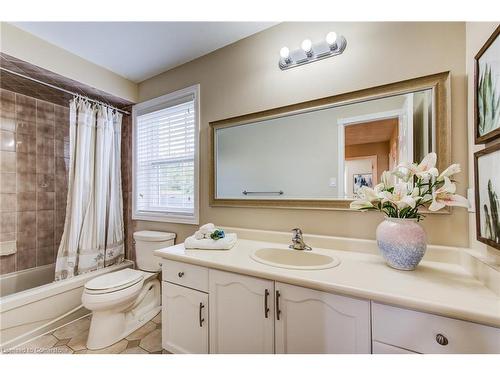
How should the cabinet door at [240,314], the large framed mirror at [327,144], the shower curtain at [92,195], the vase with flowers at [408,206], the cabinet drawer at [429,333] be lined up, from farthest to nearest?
the shower curtain at [92,195] → the large framed mirror at [327,144] → the cabinet door at [240,314] → the vase with flowers at [408,206] → the cabinet drawer at [429,333]

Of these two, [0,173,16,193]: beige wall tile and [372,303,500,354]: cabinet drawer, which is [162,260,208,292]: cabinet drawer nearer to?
[372,303,500,354]: cabinet drawer

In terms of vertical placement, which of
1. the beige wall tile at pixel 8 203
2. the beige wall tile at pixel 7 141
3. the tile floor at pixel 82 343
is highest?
the beige wall tile at pixel 7 141

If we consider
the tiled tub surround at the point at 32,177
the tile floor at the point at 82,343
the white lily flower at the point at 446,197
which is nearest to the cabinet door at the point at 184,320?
the tile floor at the point at 82,343

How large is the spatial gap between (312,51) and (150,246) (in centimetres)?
205

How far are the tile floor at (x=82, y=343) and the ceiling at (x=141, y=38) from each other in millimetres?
2279

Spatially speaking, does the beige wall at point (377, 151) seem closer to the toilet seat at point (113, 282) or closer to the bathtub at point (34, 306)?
the toilet seat at point (113, 282)

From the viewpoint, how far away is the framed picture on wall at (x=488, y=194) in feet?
2.66

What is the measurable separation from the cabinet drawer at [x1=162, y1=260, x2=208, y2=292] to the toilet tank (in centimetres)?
64

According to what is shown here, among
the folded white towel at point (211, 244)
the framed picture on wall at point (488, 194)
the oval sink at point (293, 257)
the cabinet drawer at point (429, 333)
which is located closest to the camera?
the cabinet drawer at point (429, 333)

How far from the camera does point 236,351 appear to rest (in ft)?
3.64

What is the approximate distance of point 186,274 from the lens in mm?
1273
